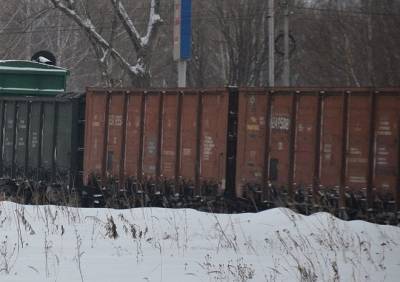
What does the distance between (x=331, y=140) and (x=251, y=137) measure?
1569mm

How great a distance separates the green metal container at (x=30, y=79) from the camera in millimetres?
19969

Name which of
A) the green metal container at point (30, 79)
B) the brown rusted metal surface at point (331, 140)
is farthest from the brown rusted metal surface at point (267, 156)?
the green metal container at point (30, 79)

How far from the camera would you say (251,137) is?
1389 centimetres

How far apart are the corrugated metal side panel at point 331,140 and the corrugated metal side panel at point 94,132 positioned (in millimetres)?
5053

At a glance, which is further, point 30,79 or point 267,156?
point 30,79

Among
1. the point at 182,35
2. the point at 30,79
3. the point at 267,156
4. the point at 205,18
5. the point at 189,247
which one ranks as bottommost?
the point at 189,247

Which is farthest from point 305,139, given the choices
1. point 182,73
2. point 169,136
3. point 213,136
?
point 182,73

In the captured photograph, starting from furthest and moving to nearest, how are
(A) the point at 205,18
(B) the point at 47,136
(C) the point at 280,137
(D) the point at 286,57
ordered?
(A) the point at 205,18
(D) the point at 286,57
(B) the point at 47,136
(C) the point at 280,137

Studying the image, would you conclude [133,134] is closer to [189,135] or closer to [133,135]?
[133,135]

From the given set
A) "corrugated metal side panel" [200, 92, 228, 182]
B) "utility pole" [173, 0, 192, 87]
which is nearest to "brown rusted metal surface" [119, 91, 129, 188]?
"corrugated metal side panel" [200, 92, 228, 182]

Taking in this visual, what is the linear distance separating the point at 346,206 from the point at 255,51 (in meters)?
24.3

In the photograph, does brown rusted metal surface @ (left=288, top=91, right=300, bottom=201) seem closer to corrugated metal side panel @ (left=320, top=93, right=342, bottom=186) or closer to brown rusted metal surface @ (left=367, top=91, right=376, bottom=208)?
corrugated metal side panel @ (left=320, top=93, right=342, bottom=186)

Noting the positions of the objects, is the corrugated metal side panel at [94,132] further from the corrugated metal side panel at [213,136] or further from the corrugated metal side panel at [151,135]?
the corrugated metal side panel at [213,136]

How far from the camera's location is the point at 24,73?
20.1 meters
